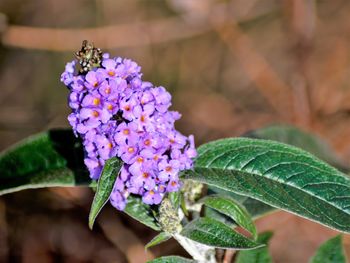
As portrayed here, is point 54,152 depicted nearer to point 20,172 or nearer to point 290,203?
point 20,172

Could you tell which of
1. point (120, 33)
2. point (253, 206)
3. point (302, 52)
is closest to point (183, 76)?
point (120, 33)

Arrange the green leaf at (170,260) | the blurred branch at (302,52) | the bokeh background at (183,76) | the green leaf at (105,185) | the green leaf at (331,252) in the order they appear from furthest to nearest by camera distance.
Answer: the blurred branch at (302,52)
the bokeh background at (183,76)
the green leaf at (331,252)
the green leaf at (170,260)
the green leaf at (105,185)

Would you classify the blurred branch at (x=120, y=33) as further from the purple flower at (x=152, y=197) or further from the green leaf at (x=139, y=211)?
the purple flower at (x=152, y=197)

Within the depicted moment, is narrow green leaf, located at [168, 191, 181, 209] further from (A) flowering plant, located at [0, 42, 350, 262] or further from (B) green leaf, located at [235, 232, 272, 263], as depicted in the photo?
(B) green leaf, located at [235, 232, 272, 263]

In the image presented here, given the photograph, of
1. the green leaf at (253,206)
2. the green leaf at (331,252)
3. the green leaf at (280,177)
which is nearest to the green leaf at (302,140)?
the green leaf at (253,206)

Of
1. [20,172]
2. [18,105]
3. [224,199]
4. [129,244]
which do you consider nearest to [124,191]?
[224,199]

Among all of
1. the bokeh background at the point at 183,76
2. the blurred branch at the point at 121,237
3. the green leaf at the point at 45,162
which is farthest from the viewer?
the bokeh background at the point at 183,76

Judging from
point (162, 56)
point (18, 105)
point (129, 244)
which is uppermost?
point (162, 56)

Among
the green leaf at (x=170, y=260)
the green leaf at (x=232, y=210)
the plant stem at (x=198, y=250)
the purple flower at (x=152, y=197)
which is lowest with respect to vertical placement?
the green leaf at (x=170, y=260)
